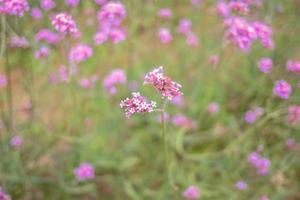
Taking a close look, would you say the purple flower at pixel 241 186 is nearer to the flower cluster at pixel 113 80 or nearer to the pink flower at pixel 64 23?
the flower cluster at pixel 113 80

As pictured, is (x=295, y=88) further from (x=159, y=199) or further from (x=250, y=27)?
(x=159, y=199)

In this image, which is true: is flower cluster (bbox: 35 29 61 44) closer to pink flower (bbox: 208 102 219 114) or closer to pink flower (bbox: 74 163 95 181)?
pink flower (bbox: 74 163 95 181)

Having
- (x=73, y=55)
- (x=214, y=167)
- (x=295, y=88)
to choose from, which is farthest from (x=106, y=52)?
(x=295, y=88)

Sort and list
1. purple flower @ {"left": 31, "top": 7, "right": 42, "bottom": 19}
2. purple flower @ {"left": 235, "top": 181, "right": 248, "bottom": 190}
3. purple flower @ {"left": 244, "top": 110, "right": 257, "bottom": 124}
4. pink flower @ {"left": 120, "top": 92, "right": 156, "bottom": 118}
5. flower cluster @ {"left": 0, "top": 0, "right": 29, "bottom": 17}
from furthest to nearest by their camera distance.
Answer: purple flower @ {"left": 31, "top": 7, "right": 42, "bottom": 19}, purple flower @ {"left": 244, "top": 110, "right": 257, "bottom": 124}, purple flower @ {"left": 235, "top": 181, "right": 248, "bottom": 190}, flower cluster @ {"left": 0, "top": 0, "right": 29, "bottom": 17}, pink flower @ {"left": 120, "top": 92, "right": 156, "bottom": 118}

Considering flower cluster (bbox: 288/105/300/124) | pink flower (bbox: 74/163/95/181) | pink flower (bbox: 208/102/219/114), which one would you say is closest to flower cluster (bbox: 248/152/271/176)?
flower cluster (bbox: 288/105/300/124)

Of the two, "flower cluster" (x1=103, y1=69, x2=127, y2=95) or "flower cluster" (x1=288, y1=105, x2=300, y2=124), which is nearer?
"flower cluster" (x1=288, y1=105, x2=300, y2=124)

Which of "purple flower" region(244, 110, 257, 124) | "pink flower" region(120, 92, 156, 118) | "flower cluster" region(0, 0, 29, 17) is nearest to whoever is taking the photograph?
"pink flower" region(120, 92, 156, 118)

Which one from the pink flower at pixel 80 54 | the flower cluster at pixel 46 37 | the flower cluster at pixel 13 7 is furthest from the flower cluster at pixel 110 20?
the flower cluster at pixel 13 7
